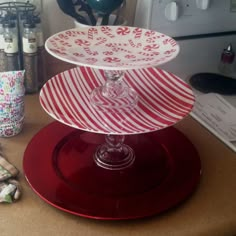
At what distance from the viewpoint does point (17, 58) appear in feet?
2.98

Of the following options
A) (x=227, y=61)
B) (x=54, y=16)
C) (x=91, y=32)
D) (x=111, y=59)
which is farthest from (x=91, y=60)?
(x=227, y=61)

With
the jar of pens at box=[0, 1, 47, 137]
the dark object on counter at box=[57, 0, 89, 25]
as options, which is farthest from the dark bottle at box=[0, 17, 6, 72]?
the dark object on counter at box=[57, 0, 89, 25]

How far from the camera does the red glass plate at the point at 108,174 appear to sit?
2.09 feet

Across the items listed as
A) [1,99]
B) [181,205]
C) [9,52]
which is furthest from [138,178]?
[9,52]

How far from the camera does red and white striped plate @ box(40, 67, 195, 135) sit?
61cm

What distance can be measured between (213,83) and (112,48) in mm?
484

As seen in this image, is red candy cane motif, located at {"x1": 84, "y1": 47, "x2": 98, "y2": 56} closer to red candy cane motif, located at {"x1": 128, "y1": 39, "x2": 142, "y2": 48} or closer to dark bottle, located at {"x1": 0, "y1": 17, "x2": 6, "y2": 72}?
red candy cane motif, located at {"x1": 128, "y1": 39, "x2": 142, "y2": 48}

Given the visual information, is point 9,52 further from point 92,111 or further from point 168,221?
point 168,221

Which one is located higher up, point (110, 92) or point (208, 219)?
point (110, 92)

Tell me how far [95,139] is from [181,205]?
0.23 metres

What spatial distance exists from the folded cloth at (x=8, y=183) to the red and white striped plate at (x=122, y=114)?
0.46 feet

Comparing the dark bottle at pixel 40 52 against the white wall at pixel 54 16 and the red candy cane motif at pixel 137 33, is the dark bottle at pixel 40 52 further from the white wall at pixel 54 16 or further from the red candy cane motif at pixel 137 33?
the red candy cane motif at pixel 137 33

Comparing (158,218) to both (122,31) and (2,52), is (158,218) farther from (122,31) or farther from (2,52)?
(2,52)

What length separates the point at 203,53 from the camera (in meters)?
1.08
